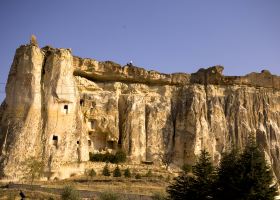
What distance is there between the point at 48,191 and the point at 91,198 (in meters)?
2.88

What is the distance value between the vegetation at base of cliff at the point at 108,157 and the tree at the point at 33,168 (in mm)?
6993

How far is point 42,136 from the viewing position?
1586 inches

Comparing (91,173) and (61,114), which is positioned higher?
(61,114)

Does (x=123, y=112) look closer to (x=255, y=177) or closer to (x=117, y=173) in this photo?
(x=117, y=173)

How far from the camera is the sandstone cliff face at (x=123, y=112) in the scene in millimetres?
40500

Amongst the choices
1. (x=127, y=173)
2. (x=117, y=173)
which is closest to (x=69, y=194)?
(x=117, y=173)

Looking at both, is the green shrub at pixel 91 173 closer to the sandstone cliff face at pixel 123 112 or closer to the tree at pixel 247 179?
the sandstone cliff face at pixel 123 112

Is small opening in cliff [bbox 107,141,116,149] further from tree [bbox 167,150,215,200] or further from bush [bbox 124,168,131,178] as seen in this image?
tree [bbox 167,150,215,200]

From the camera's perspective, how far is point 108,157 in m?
45.3

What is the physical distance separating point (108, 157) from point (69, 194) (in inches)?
638

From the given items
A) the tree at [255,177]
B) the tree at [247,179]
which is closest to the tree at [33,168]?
the tree at [247,179]

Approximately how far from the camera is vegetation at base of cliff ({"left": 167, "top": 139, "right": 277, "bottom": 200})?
77.5 ft

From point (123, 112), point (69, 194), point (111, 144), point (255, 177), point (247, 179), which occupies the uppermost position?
point (123, 112)

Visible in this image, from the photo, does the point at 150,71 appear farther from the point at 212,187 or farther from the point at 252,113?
the point at 212,187
